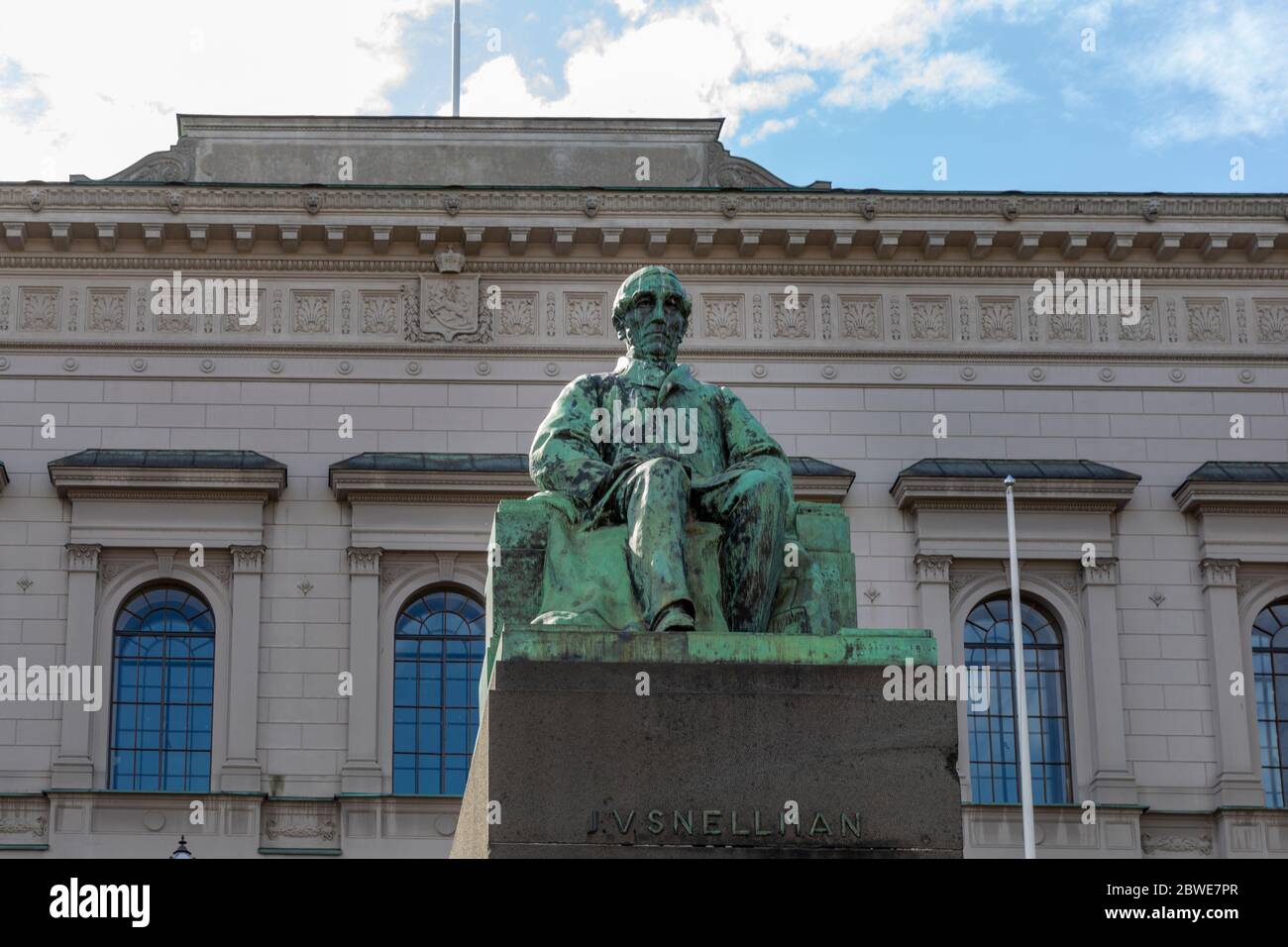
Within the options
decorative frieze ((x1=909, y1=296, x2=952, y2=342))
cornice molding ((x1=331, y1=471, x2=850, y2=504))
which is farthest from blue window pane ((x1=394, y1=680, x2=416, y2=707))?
decorative frieze ((x1=909, y1=296, x2=952, y2=342))

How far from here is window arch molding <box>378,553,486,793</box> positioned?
35125 millimetres

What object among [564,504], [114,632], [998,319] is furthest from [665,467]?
[998,319]

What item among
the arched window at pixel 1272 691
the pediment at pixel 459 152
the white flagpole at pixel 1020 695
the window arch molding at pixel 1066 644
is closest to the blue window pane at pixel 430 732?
the window arch molding at pixel 1066 644

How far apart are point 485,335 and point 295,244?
9.69ft

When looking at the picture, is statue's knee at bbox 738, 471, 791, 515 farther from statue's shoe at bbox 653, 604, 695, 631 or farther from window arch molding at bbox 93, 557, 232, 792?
window arch molding at bbox 93, 557, 232, 792

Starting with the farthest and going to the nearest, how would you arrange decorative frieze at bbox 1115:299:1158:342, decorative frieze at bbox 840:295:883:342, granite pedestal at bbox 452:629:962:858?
decorative frieze at bbox 1115:299:1158:342 → decorative frieze at bbox 840:295:883:342 → granite pedestal at bbox 452:629:962:858

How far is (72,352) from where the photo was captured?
36656 millimetres

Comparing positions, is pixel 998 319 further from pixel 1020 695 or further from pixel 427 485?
pixel 427 485

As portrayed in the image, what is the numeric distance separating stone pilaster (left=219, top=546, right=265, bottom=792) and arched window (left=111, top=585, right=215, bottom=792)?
0.37m

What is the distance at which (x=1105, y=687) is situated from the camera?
3534 centimetres

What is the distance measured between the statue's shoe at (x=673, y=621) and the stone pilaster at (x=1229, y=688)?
24154 millimetres

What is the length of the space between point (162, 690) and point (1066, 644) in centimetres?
1210

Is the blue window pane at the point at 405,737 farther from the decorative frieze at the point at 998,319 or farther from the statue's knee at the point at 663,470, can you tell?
the statue's knee at the point at 663,470

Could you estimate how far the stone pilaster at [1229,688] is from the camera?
35000 millimetres
